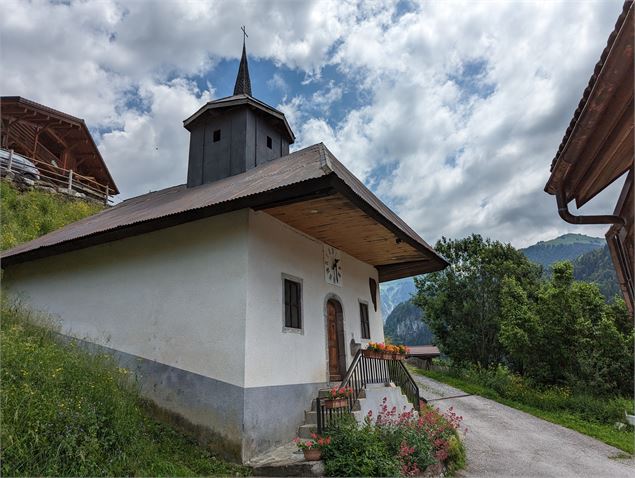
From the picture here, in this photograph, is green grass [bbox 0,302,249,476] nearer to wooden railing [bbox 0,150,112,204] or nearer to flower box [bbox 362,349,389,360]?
flower box [bbox 362,349,389,360]

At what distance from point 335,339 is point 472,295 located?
18.0m

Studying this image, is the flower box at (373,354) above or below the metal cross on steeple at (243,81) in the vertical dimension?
below

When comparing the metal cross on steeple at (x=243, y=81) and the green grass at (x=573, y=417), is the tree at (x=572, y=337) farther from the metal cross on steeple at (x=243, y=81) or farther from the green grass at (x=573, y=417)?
the metal cross on steeple at (x=243, y=81)

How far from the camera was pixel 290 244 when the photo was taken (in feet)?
28.1

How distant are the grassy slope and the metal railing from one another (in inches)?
60.7

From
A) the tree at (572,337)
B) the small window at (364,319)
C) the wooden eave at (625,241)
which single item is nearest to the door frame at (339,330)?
the small window at (364,319)

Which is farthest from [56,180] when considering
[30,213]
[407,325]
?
[407,325]

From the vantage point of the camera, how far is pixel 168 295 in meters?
7.96

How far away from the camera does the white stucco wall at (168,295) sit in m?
7.15

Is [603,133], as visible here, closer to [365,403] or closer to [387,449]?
[387,449]

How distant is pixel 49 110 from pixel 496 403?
2503 centimetres

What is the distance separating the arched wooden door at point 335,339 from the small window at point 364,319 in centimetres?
131

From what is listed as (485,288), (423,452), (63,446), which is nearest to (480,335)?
(485,288)

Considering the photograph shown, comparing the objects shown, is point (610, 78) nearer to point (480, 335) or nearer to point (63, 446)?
point (63, 446)
